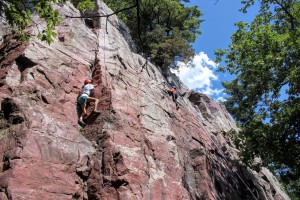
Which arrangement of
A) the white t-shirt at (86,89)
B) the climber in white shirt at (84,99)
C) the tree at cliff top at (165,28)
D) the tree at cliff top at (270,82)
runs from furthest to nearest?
the tree at cliff top at (165,28)
the tree at cliff top at (270,82)
the white t-shirt at (86,89)
the climber in white shirt at (84,99)

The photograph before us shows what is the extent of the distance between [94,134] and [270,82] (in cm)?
1145

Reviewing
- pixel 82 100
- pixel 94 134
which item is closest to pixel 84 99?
pixel 82 100

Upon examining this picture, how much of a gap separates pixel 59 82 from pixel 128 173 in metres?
4.63

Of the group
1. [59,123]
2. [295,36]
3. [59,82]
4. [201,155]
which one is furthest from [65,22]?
A: [295,36]

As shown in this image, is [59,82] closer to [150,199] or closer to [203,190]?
[150,199]

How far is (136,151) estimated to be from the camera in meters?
10.0

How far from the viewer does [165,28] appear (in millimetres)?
25438

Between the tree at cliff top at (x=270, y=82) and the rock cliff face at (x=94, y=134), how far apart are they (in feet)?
9.34

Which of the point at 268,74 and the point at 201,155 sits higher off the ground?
the point at 268,74

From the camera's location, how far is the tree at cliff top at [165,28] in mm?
23938

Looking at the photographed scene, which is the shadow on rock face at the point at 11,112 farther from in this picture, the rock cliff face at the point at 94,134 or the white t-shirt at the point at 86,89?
the white t-shirt at the point at 86,89

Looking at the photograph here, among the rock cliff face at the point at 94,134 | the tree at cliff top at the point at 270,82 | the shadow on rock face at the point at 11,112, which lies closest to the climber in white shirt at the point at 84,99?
the rock cliff face at the point at 94,134

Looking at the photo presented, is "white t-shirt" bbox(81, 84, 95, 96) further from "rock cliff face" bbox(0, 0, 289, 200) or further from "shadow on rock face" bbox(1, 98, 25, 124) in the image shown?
"shadow on rock face" bbox(1, 98, 25, 124)

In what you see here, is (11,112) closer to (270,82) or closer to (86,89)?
(86,89)
